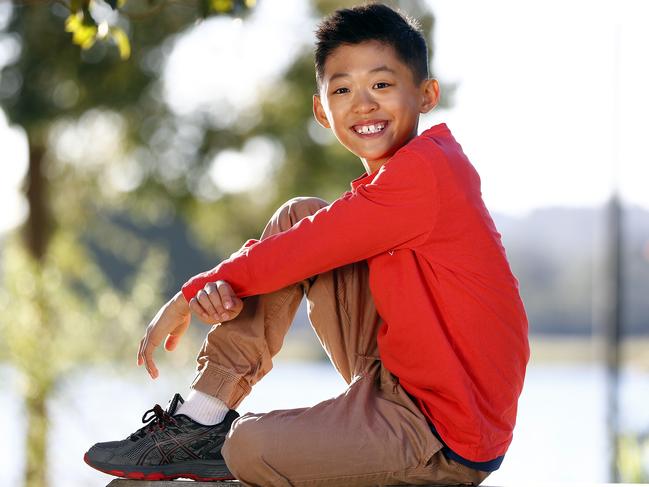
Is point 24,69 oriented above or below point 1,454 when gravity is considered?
above

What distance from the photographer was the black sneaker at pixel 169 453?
224 centimetres

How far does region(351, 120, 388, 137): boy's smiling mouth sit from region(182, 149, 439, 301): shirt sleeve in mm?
195

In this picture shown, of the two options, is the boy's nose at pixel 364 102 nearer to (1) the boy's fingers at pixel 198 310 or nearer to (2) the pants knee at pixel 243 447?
(1) the boy's fingers at pixel 198 310

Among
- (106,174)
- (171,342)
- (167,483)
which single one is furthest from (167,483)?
(106,174)

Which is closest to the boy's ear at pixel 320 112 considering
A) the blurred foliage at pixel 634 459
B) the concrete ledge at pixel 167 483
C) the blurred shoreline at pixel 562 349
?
the concrete ledge at pixel 167 483

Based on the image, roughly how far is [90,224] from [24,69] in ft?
6.84

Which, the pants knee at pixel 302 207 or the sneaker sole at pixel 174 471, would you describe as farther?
the pants knee at pixel 302 207

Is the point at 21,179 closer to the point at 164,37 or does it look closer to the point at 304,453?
the point at 164,37

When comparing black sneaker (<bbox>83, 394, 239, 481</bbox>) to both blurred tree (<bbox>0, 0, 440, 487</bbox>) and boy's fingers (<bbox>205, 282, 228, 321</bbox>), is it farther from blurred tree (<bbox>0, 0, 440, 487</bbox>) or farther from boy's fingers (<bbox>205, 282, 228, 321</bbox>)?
blurred tree (<bbox>0, 0, 440, 487</bbox>)

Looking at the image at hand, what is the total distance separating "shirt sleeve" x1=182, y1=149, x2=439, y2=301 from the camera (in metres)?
2.08

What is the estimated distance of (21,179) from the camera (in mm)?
9023

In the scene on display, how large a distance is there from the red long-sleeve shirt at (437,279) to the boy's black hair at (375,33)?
29 cm

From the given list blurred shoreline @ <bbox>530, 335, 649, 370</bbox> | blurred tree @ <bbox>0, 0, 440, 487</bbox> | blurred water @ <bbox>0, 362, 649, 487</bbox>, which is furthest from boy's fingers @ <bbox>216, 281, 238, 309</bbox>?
blurred shoreline @ <bbox>530, 335, 649, 370</bbox>

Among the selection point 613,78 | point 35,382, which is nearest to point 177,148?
point 35,382
